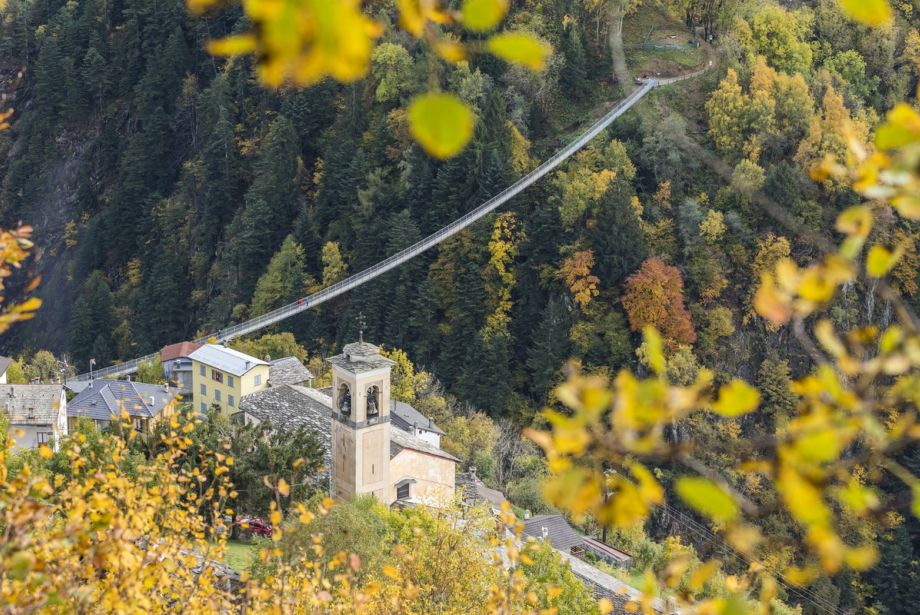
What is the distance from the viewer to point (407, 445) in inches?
1260

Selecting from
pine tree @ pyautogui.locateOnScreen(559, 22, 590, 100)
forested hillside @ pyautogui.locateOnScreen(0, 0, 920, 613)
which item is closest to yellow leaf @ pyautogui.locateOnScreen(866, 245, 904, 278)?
forested hillside @ pyautogui.locateOnScreen(0, 0, 920, 613)

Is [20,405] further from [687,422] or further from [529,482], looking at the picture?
[687,422]

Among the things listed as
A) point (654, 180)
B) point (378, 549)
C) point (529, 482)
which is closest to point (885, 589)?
point (529, 482)

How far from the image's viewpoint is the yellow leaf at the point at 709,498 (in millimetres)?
2637

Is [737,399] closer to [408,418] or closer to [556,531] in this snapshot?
[556,531]

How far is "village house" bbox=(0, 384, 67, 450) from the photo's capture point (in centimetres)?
3138

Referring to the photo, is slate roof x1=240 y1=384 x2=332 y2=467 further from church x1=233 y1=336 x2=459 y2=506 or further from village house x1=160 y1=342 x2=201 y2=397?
village house x1=160 y1=342 x2=201 y2=397

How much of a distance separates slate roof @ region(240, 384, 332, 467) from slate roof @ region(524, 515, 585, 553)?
259 inches

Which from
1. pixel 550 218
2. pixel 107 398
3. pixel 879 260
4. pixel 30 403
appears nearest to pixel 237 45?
pixel 879 260

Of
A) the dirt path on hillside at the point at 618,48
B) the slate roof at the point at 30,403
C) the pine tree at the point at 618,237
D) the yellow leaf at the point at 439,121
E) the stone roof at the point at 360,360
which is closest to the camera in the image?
the yellow leaf at the point at 439,121

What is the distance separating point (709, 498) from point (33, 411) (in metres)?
32.8

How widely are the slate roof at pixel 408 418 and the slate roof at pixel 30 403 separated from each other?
10992 millimetres

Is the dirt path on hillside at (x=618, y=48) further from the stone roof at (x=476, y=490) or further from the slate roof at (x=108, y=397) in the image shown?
the slate roof at (x=108, y=397)

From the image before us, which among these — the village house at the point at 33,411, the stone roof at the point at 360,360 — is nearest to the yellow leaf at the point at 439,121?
the stone roof at the point at 360,360
